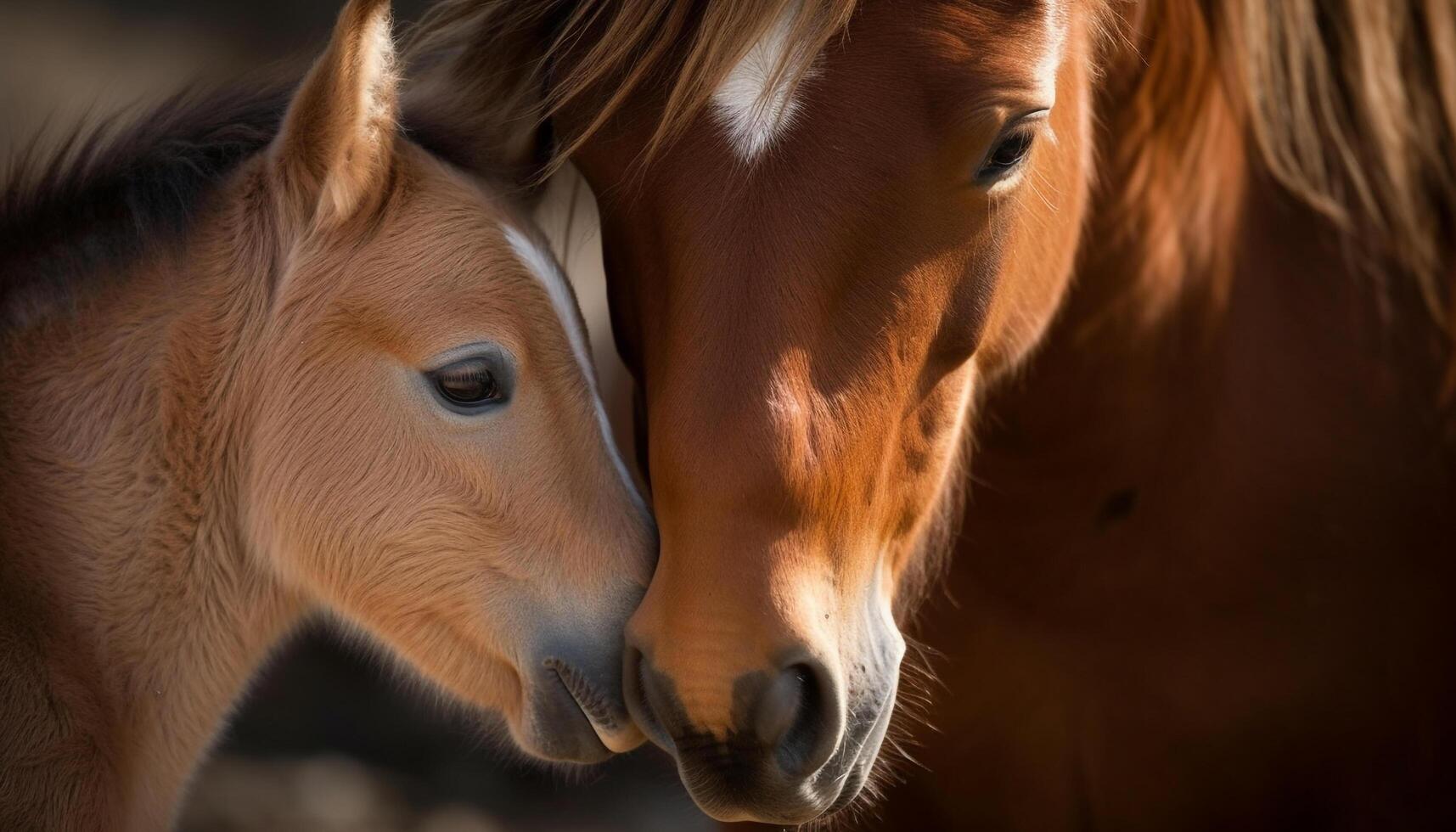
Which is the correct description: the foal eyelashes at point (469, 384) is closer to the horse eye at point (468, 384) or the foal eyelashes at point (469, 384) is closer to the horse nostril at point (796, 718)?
the horse eye at point (468, 384)

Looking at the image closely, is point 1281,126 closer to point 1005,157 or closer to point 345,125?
point 1005,157

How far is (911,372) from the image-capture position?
65.4 inches

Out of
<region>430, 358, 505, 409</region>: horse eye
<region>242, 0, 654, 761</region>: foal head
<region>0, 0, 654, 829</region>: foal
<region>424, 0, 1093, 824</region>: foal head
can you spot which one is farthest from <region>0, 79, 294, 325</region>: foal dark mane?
<region>424, 0, 1093, 824</region>: foal head

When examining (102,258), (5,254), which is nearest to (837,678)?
(102,258)

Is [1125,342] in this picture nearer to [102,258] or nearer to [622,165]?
[622,165]

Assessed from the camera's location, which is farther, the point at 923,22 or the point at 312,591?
the point at 312,591

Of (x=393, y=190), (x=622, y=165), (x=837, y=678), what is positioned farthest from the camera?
(x=393, y=190)

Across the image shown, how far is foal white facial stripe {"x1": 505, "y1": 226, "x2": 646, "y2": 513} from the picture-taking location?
181 cm

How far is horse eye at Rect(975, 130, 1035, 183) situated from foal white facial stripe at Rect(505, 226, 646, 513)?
595mm

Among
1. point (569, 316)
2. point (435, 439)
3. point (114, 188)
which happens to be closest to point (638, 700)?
point (435, 439)

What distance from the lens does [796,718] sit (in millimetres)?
1490

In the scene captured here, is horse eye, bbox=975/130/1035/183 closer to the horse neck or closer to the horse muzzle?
the horse muzzle

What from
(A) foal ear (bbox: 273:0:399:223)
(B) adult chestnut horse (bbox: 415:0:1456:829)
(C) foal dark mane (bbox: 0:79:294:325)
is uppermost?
(A) foal ear (bbox: 273:0:399:223)

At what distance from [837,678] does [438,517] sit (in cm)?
60
